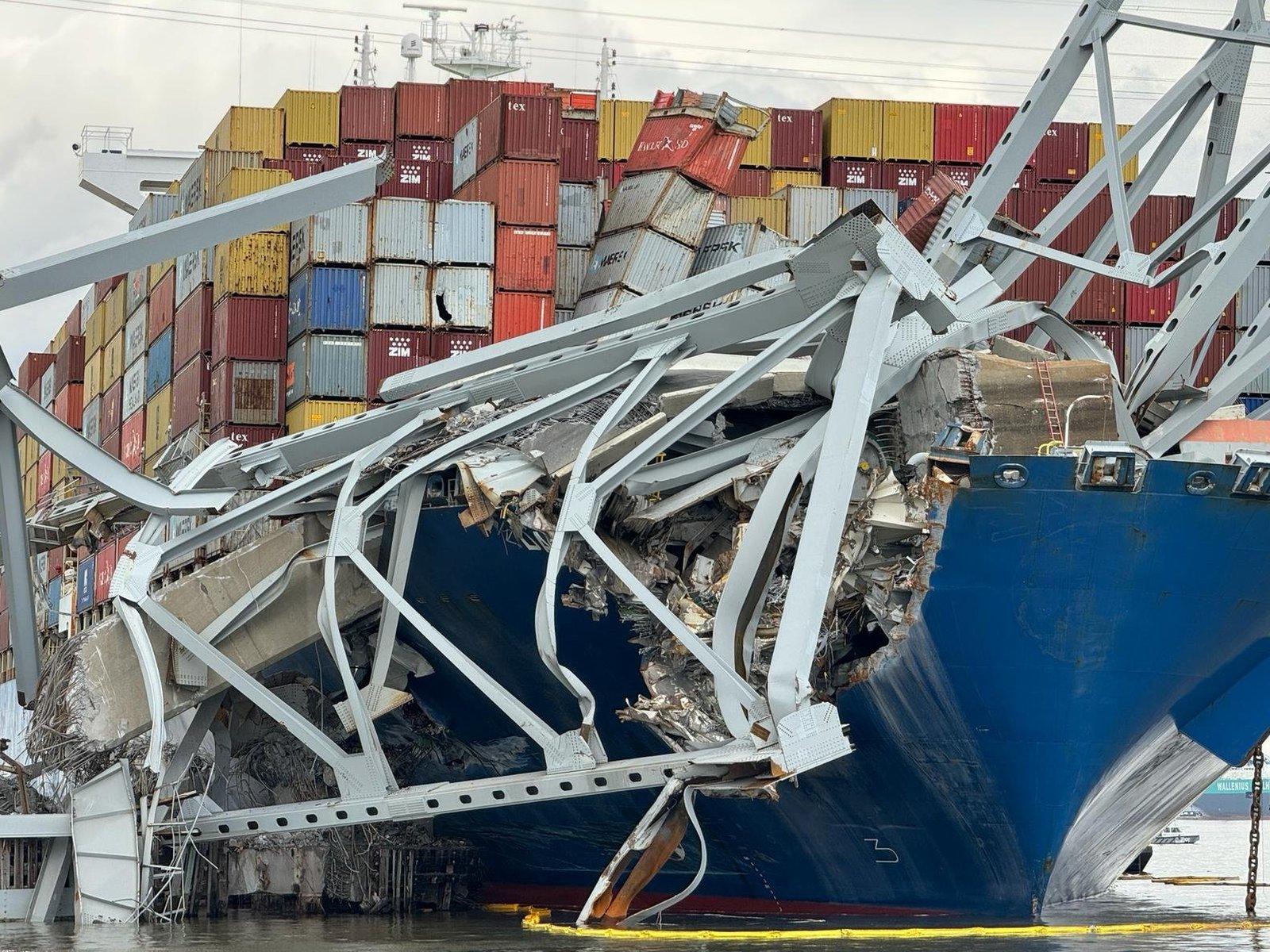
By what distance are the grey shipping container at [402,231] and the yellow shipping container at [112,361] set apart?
12.2 metres

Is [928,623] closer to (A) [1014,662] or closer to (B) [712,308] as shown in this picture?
(A) [1014,662]

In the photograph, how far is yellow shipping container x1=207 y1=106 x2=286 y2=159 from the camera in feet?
124

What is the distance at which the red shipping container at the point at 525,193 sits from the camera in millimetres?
32594

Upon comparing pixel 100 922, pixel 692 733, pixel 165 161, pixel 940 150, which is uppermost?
pixel 165 161

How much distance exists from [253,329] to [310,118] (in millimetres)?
6533

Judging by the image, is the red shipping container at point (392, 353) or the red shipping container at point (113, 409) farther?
the red shipping container at point (113, 409)

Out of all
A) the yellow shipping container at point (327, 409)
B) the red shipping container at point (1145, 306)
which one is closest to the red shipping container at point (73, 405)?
the yellow shipping container at point (327, 409)

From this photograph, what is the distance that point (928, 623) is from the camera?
18141mm

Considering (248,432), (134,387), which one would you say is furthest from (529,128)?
(134,387)

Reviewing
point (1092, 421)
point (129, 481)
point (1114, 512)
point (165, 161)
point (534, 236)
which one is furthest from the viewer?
point (165, 161)

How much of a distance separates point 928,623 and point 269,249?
64.8 ft

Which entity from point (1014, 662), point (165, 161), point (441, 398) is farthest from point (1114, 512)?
point (165, 161)

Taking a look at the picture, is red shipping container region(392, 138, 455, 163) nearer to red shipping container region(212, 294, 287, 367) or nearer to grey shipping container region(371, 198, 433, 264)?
grey shipping container region(371, 198, 433, 264)

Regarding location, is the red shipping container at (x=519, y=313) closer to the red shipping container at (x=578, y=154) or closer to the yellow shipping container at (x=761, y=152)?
the red shipping container at (x=578, y=154)
